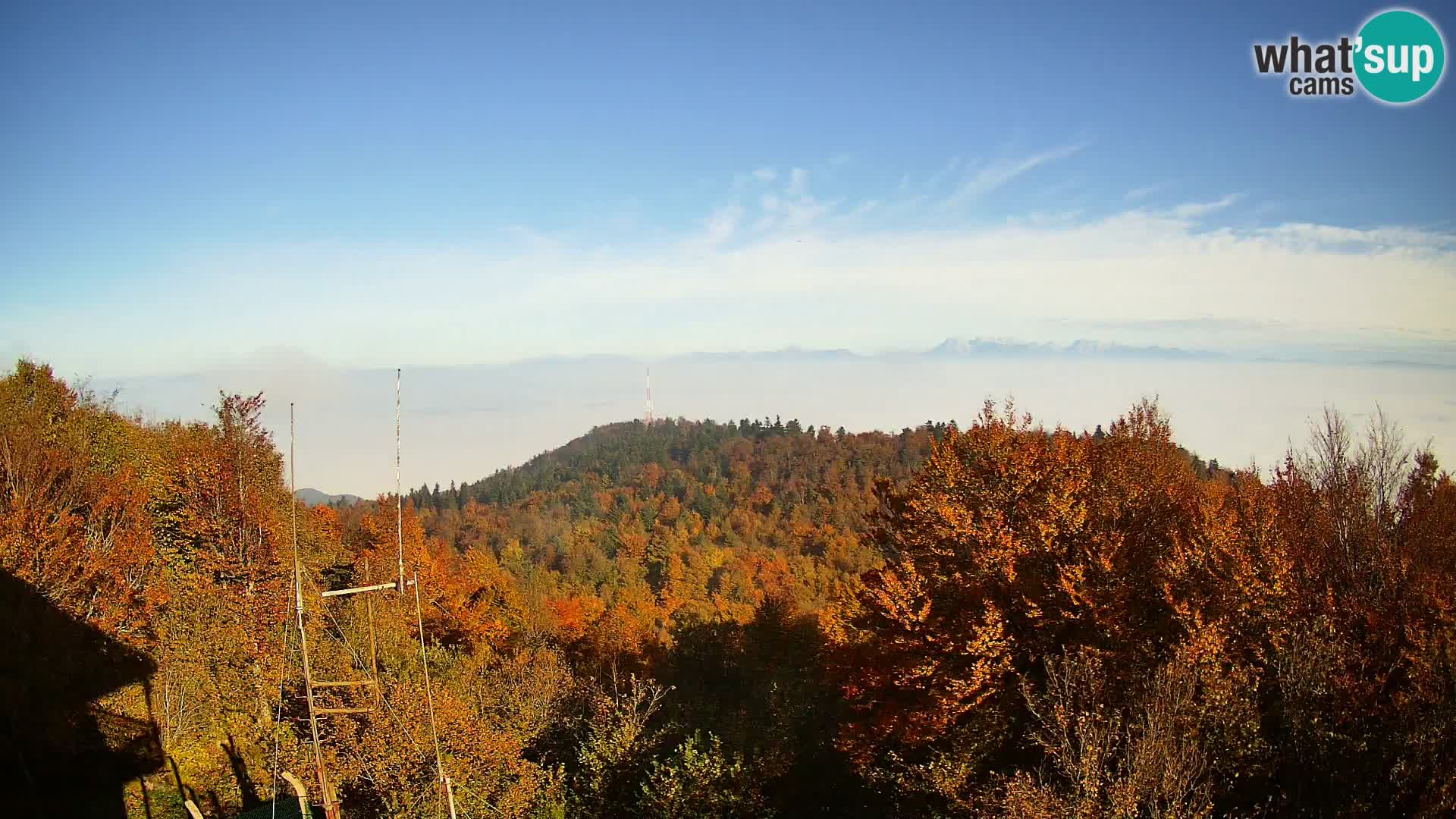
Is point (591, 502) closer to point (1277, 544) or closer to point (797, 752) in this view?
point (797, 752)

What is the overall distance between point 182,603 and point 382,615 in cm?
727

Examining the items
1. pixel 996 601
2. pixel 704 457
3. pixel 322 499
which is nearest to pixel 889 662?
pixel 996 601

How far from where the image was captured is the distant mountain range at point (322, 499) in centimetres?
5088

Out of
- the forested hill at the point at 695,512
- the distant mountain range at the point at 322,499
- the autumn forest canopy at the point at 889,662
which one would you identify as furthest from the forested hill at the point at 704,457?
the autumn forest canopy at the point at 889,662

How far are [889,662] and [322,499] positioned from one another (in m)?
57.7

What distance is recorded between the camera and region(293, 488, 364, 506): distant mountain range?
50.9 metres

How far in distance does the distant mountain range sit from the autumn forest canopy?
13976mm

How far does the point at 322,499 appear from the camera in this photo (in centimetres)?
6762

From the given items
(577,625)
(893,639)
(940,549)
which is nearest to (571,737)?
(893,639)

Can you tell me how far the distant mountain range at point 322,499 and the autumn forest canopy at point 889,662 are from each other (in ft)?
45.9

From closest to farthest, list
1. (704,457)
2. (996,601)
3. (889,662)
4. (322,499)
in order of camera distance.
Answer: (996,601), (889,662), (322,499), (704,457)

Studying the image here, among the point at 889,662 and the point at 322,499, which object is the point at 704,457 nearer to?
the point at 322,499

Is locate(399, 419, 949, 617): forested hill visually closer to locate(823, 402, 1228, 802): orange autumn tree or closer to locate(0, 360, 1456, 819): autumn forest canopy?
locate(0, 360, 1456, 819): autumn forest canopy

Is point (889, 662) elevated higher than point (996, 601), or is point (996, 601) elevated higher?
point (996, 601)
